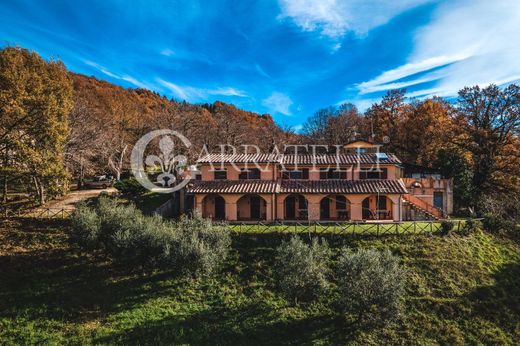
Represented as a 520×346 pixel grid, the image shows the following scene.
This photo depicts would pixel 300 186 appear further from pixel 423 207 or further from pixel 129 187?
pixel 129 187

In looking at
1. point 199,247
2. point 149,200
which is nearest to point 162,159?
point 149,200

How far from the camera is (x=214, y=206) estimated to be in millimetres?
29406

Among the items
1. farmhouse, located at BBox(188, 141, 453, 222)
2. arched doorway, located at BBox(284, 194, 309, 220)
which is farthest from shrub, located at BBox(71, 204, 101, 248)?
arched doorway, located at BBox(284, 194, 309, 220)

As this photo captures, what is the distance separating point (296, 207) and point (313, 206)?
2112mm

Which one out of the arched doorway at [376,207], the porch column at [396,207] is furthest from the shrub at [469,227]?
the arched doorway at [376,207]

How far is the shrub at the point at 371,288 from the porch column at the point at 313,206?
36.4ft

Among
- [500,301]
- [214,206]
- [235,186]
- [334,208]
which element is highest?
[235,186]

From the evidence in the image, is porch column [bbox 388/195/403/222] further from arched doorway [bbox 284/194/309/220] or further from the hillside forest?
the hillside forest

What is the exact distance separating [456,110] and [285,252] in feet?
103

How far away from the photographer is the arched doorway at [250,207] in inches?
1152

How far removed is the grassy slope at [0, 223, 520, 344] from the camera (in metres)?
15.5

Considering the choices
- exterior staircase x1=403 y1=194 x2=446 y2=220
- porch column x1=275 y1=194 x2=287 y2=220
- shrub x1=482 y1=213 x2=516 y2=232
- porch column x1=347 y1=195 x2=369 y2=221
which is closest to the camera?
shrub x1=482 y1=213 x2=516 y2=232

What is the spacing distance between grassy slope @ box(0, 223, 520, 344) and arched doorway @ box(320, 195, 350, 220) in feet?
19.6

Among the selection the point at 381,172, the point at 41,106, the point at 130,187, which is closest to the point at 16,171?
the point at 41,106
